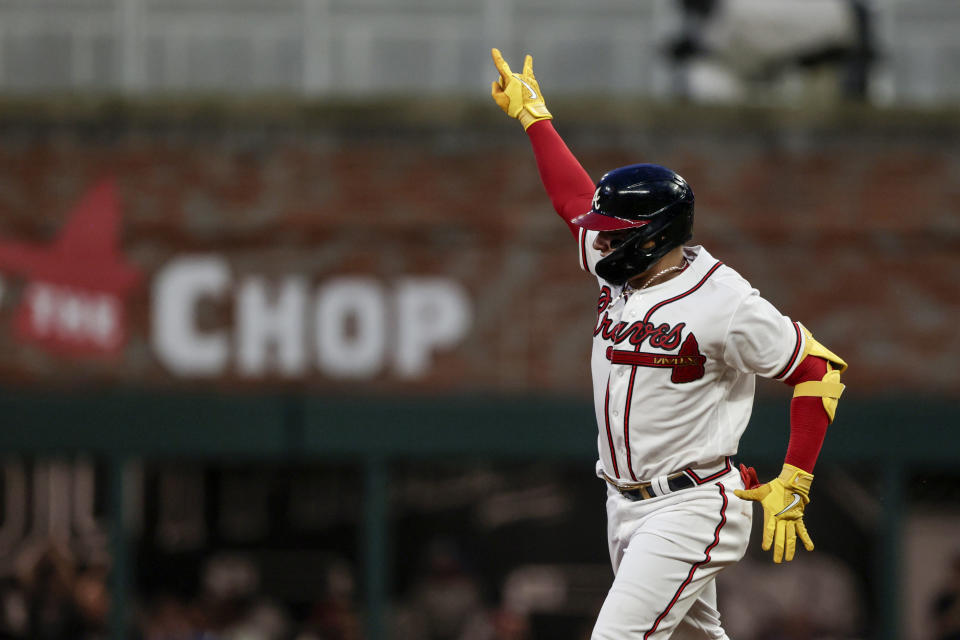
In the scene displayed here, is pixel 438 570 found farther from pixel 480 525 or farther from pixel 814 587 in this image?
pixel 814 587

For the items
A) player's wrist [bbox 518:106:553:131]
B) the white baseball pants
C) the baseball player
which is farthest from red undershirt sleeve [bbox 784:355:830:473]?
player's wrist [bbox 518:106:553:131]

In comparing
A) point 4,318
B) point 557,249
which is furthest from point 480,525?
point 4,318

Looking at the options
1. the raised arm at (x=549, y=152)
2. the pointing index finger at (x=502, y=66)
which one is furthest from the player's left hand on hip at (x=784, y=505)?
the pointing index finger at (x=502, y=66)

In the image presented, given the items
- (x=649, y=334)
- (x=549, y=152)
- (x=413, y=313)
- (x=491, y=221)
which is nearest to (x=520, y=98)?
(x=549, y=152)

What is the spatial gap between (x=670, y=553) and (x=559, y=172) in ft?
4.76

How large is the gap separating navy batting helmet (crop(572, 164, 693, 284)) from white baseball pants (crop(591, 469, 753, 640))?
761 millimetres

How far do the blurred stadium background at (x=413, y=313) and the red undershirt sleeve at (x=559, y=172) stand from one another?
5.50 metres

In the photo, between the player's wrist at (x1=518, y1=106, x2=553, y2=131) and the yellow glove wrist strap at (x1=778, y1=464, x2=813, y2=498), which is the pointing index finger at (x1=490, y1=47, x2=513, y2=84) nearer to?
the player's wrist at (x1=518, y1=106, x2=553, y2=131)

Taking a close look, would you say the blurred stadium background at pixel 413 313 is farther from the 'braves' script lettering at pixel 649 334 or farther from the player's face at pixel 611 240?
the 'braves' script lettering at pixel 649 334

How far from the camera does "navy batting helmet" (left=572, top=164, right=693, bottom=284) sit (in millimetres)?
4262

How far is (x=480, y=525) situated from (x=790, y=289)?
10.1 ft

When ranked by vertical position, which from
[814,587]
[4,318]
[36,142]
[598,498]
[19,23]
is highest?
[19,23]

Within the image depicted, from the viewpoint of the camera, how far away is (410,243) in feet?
34.4

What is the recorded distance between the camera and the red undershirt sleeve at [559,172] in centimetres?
478
